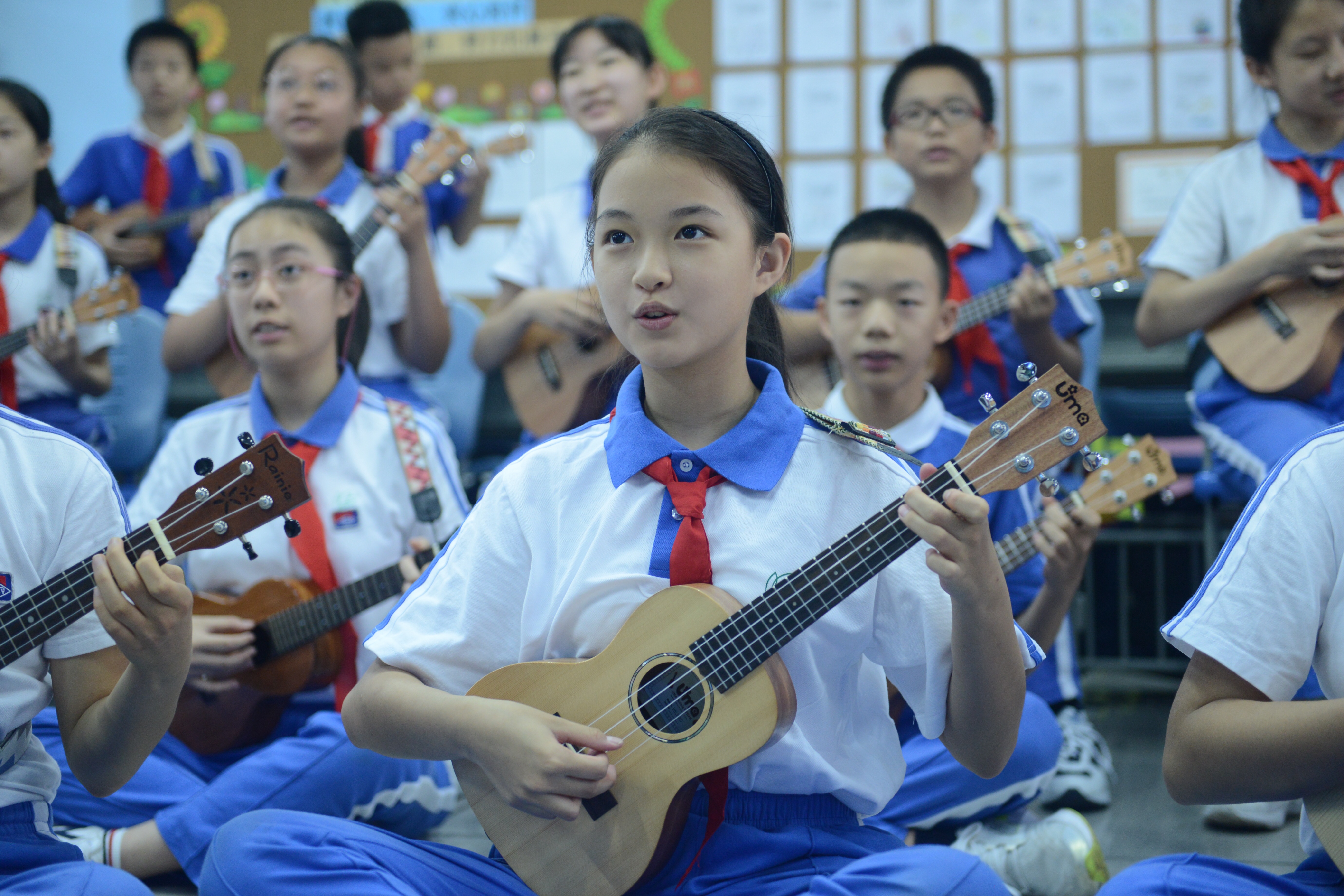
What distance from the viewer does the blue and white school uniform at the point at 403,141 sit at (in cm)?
394

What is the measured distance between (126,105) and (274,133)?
263 cm

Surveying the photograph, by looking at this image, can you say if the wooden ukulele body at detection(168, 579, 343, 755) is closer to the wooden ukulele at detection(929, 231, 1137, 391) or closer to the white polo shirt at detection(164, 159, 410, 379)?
the white polo shirt at detection(164, 159, 410, 379)

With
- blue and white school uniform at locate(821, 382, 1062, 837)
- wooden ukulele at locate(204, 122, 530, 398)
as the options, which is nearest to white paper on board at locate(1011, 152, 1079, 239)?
wooden ukulele at locate(204, 122, 530, 398)

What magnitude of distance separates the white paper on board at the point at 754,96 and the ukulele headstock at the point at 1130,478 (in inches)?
121

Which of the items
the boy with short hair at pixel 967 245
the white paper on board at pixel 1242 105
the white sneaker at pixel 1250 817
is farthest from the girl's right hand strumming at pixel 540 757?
the white paper on board at pixel 1242 105

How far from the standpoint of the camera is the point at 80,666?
157 centimetres

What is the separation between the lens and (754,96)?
5.02 m

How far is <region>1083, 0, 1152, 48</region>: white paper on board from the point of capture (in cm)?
454

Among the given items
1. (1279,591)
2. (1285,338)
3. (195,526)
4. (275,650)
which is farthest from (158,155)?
(1279,591)

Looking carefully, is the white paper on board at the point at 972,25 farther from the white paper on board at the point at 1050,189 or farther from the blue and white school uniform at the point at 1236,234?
the blue and white school uniform at the point at 1236,234

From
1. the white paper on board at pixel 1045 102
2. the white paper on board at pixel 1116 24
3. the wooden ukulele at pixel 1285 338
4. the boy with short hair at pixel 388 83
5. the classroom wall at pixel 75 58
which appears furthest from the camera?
the classroom wall at pixel 75 58

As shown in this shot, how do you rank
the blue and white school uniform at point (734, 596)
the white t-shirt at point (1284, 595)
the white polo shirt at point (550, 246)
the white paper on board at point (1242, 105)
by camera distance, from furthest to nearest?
1. the white paper on board at point (1242, 105)
2. the white polo shirt at point (550, 246)
3. the blue and white school uniform at point (734, 596)
4. the white t-shirt at point (1284, 595)

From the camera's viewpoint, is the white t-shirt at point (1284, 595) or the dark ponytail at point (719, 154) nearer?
the white t-shirt at point (1284, 595)

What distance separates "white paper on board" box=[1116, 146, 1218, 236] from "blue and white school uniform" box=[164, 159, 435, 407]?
2.79m
